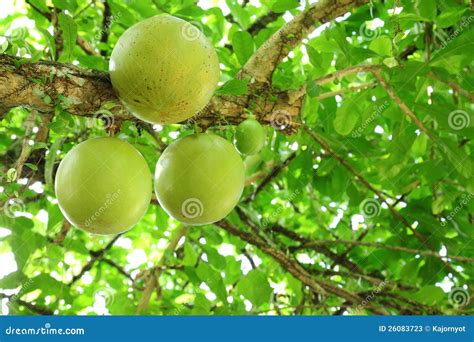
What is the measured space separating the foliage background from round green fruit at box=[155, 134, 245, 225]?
19 cm

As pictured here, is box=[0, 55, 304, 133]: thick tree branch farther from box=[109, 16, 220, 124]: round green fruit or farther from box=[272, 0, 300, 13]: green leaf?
box=[272, 0, 300, 13]: green leaf

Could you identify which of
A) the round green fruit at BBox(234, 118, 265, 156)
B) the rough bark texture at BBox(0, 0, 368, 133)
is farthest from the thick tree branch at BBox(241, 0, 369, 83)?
the round green fruit at BBox(234, 118, 265, 156)

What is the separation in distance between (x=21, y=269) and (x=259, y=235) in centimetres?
124

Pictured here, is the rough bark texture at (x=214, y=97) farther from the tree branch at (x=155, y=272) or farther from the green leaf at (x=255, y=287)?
the tree branch at (x=155, y=272)

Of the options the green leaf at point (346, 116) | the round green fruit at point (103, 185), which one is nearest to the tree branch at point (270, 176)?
the green leaf at point (346, 116)

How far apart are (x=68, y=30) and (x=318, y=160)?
156 cm

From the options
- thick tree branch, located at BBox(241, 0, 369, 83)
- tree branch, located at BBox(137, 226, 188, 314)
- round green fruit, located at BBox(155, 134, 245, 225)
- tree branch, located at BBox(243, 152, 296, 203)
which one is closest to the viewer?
round green fruit, located at BBox(155, 134, 245, 225)

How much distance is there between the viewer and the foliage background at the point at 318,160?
6.30 ft

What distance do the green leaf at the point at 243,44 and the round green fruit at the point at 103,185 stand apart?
793 millimetres

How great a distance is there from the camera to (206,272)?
2348 millimetres

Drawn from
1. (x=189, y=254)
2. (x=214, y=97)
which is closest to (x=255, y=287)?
(x=189, y=254)

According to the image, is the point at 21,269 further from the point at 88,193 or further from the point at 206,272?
the point at 88,193

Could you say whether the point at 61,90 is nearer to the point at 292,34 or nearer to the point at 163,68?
the point at 163,68

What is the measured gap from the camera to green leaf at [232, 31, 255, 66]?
6.66 ft
